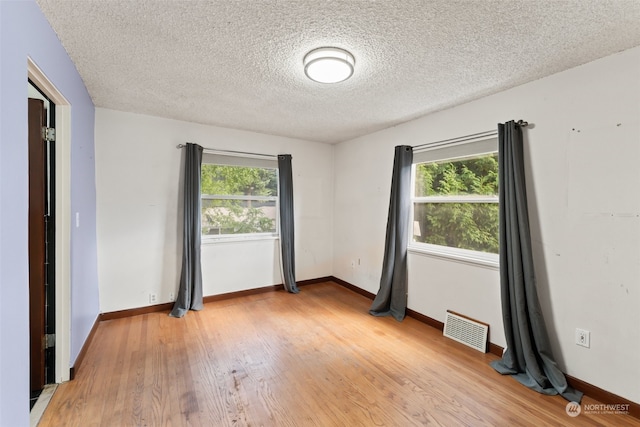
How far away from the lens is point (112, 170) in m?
3.06

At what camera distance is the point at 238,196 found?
388 centimetres

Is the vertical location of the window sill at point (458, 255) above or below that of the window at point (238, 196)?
below

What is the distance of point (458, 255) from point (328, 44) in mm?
2284

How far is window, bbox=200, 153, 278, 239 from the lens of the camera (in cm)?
369

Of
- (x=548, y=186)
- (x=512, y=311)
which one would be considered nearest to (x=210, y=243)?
(x=512, y=311)

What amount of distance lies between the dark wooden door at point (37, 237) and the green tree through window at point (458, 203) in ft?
11.0

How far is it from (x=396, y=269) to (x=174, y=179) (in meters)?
2.88

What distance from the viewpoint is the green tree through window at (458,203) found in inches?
105

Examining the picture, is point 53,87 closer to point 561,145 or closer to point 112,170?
point 112,170

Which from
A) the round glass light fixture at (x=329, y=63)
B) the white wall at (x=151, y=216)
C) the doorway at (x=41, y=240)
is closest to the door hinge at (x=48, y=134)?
the doorway at (x=41, y=240)

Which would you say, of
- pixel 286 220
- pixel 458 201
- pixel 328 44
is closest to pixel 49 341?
pixel 286 220

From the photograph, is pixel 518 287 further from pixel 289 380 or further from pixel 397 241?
pixel 289 380

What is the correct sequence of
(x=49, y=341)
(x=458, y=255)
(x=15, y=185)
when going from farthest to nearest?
1. (x=458, y=255)
2. (x=49, y=341)
3. (x=15, y=185)

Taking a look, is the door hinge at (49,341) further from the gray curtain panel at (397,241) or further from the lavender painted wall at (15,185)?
the gray curtain panel at (397,241)
